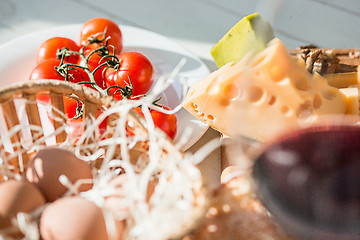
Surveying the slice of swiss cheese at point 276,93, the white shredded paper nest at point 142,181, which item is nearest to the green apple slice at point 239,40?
the slice of swiss cheese at point 276,93

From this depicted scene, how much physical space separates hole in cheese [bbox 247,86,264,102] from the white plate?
10 centimetres

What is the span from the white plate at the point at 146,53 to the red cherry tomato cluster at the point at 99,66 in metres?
0.03

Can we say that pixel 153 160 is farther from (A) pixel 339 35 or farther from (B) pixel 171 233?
(A) pixel 339 35

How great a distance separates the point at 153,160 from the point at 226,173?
14cm

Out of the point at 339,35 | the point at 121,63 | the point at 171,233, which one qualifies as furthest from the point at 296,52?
the point at 171,233

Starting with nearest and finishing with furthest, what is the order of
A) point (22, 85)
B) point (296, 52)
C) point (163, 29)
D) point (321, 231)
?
point (321, 231) → point (22, 85) → point (296, 52) → point (163, 29)

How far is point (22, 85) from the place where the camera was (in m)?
0.35

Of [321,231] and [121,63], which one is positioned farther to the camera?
[121,63]

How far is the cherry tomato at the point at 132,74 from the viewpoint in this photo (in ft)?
1.63

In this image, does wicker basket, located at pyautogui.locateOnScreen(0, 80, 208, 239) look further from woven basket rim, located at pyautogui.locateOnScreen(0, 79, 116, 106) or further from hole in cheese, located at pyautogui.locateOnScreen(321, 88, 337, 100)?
hole in cheese, located at pyautogui.locateOnScreen(321, 88, 337, 100)

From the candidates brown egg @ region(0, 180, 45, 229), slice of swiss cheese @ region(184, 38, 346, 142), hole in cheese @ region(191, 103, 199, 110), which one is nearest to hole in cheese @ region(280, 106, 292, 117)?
slice of swiss cheese @ region(184, 38, 346, 142)

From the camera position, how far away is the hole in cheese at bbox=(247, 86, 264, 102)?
388 millimetres

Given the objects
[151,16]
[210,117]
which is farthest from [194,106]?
[151,16]

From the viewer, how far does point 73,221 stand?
0.29 meters
